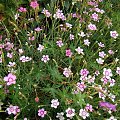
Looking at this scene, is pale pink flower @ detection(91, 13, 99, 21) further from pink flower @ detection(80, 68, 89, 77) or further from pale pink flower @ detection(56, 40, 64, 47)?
pink flower @ detection(80, 68, 89, 77)

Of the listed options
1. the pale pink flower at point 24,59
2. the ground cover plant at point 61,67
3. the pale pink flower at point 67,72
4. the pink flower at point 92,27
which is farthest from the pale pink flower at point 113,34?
the pale pink flower at point 24,59

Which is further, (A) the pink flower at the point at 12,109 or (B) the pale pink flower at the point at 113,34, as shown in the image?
(B) the pale pink flower at the point at 113,34

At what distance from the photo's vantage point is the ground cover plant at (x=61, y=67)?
1878 millimetres

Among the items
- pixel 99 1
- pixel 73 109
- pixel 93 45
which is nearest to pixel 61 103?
pixel 73 109

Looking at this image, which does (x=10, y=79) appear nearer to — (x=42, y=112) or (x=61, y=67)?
(x=42, y=112)

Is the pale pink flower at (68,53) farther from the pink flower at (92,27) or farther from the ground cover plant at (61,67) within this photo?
the pink flower at (92,27)

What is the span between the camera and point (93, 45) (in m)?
2.36

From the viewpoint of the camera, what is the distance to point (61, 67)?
2.20 meters

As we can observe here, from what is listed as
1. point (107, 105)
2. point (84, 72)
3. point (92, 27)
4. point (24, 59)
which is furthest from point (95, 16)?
point (107, 105)

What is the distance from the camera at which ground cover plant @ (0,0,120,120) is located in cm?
188

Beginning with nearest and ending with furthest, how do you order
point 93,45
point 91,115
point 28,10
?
point 91,115 < point 93,45 < point 28,10

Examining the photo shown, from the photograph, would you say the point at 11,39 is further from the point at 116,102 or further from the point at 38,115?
the point at 116,102

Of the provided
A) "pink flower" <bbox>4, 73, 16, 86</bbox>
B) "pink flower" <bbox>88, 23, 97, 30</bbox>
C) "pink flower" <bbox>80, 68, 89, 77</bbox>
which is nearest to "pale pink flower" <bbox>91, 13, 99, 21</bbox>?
"pink flower" <bbox>88, 23, 97, 30</bbox>

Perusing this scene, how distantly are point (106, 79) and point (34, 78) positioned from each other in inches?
17.7
